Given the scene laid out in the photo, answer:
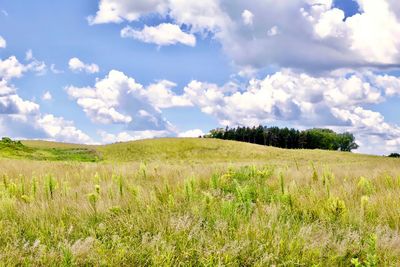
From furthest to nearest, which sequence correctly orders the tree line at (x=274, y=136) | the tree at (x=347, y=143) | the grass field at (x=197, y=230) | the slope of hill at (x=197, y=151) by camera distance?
the tree at (x=347, y=143) < the tree line at (x=274, y=136) < the slope of hill at (x=197, y=151) < the grass field at (x=197, y=230)

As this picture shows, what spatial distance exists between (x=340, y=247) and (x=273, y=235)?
1.99 ft

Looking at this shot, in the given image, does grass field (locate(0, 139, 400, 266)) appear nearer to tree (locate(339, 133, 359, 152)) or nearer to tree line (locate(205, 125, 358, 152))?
tree line (locate(205, 125, 358, 152))

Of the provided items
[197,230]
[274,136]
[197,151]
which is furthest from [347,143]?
[197,230]

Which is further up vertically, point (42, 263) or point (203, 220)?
→ point (203, 220)

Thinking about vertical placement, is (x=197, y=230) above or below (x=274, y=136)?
below

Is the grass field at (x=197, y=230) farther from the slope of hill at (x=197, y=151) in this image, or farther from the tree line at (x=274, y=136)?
the tree line at (x=274, y=136)

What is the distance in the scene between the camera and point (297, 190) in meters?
6.16

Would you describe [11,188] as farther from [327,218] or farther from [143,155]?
[143,155]

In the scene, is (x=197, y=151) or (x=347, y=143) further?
(x=347, y=143)

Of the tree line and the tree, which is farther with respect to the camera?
the tree

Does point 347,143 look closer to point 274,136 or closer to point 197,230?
point 274,136

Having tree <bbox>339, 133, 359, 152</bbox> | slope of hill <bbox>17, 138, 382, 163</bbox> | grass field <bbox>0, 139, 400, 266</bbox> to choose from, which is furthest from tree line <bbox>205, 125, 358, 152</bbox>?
grass field <bbox>0, 139, 400, 266</bbox>

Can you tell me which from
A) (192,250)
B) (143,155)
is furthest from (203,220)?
(143,155)

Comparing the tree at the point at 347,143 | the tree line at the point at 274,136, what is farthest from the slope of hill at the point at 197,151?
the tree at the point at 347,143
